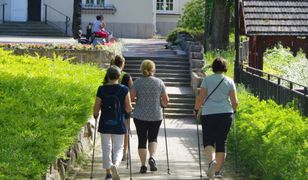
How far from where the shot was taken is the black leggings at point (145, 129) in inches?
503

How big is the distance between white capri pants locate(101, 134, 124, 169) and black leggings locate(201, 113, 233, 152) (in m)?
1.23

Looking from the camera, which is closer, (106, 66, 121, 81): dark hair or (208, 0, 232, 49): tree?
(106, 66, 121, 81): dark hair

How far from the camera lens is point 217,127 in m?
11.8

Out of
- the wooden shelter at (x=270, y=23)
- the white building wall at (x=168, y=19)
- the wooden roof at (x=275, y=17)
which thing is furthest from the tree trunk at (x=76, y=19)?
the wooden roof at (x=275, y=17)

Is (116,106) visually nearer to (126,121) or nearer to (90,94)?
(126,121)

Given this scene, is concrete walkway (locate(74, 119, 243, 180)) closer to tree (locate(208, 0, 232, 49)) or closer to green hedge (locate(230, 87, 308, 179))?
green hedge (locate(230, 87, 308, 179))

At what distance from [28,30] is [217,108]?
3181 cm

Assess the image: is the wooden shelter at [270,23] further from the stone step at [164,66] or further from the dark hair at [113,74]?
the dark hair at [113,74]

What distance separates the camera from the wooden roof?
2094cm

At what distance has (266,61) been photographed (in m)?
24.8

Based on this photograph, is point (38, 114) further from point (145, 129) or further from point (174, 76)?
point (174, 76)

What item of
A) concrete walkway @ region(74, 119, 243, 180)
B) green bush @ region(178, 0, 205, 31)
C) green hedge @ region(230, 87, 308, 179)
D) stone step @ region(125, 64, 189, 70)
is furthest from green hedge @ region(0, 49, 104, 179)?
green bush @ region(178, 0, 205, 31)

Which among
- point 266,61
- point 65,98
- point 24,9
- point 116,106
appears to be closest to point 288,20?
point 266,61

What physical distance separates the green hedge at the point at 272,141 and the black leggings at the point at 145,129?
143 cm
